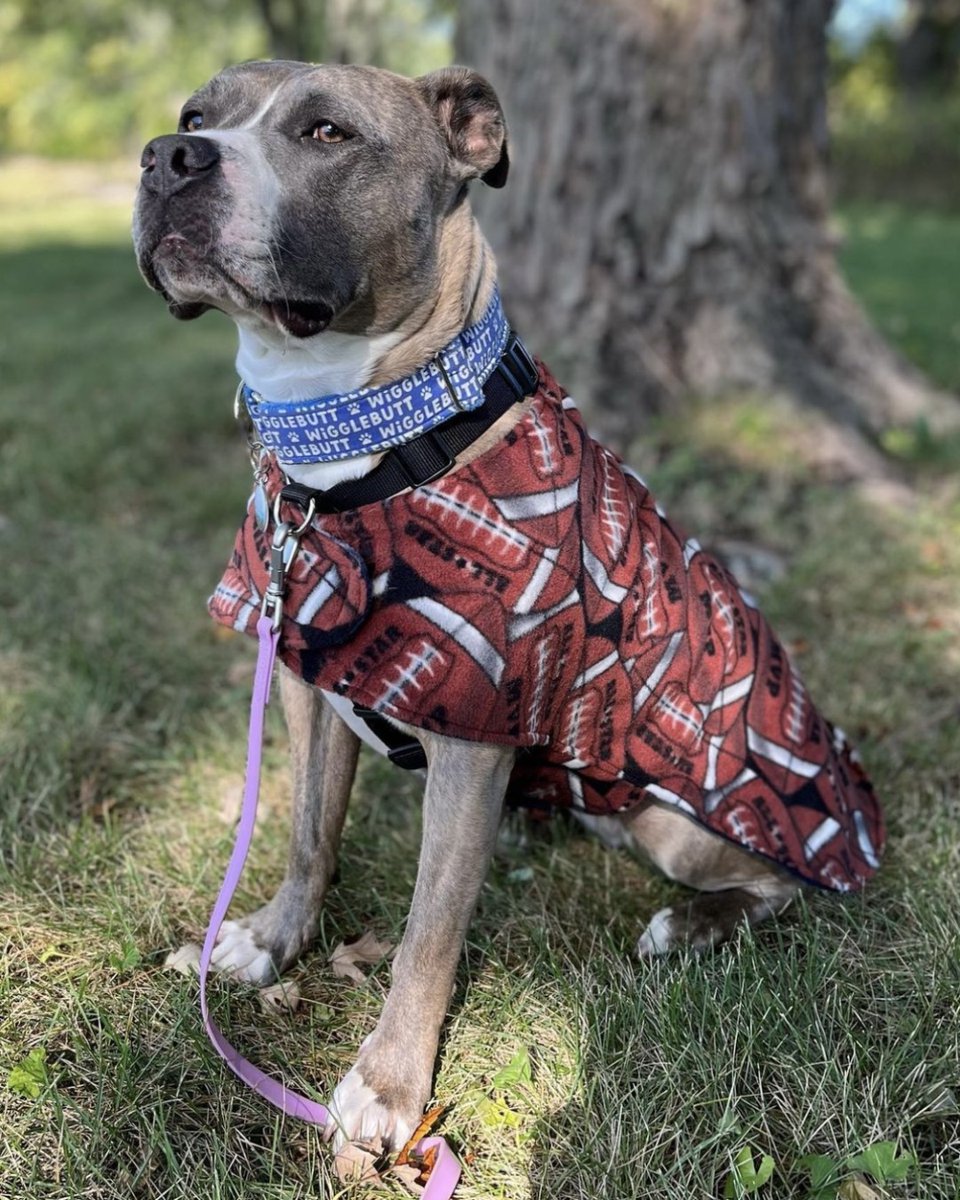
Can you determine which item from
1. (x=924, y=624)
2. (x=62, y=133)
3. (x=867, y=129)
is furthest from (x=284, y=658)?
(x=62, y=133)

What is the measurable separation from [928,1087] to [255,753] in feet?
4.63

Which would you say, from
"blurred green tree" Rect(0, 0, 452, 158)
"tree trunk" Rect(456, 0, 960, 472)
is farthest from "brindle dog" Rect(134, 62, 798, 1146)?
"blurred green tree" Rect(0, 0, 452, 158)

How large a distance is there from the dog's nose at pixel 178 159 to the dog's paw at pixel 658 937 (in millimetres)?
1852

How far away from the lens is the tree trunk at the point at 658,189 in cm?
477

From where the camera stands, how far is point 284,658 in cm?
219

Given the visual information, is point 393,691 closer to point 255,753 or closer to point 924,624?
point 255,753

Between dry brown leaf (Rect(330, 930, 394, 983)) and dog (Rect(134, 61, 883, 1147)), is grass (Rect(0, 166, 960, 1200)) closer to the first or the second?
dry brown leaf (Rect(330, 930, 394, 983))

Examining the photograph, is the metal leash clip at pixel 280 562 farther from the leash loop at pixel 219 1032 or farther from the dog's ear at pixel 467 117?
the dog's ear at pixel 467 117

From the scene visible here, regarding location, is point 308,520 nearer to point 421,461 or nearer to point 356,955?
point 421,461

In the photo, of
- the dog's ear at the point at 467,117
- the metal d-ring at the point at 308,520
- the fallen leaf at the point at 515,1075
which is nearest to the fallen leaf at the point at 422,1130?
the fallen leaf at the point at 515,1075

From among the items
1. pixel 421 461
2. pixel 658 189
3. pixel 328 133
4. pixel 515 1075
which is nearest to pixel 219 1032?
pixel 515 1075

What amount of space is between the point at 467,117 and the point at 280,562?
1.06m

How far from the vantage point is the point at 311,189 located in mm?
2100

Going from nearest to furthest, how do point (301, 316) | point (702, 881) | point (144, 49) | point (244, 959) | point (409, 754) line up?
1. point (301, 316)
2. point (409, 754)
3. point (244, 959)
4. point (702, 881)
5. point (144, 49)
